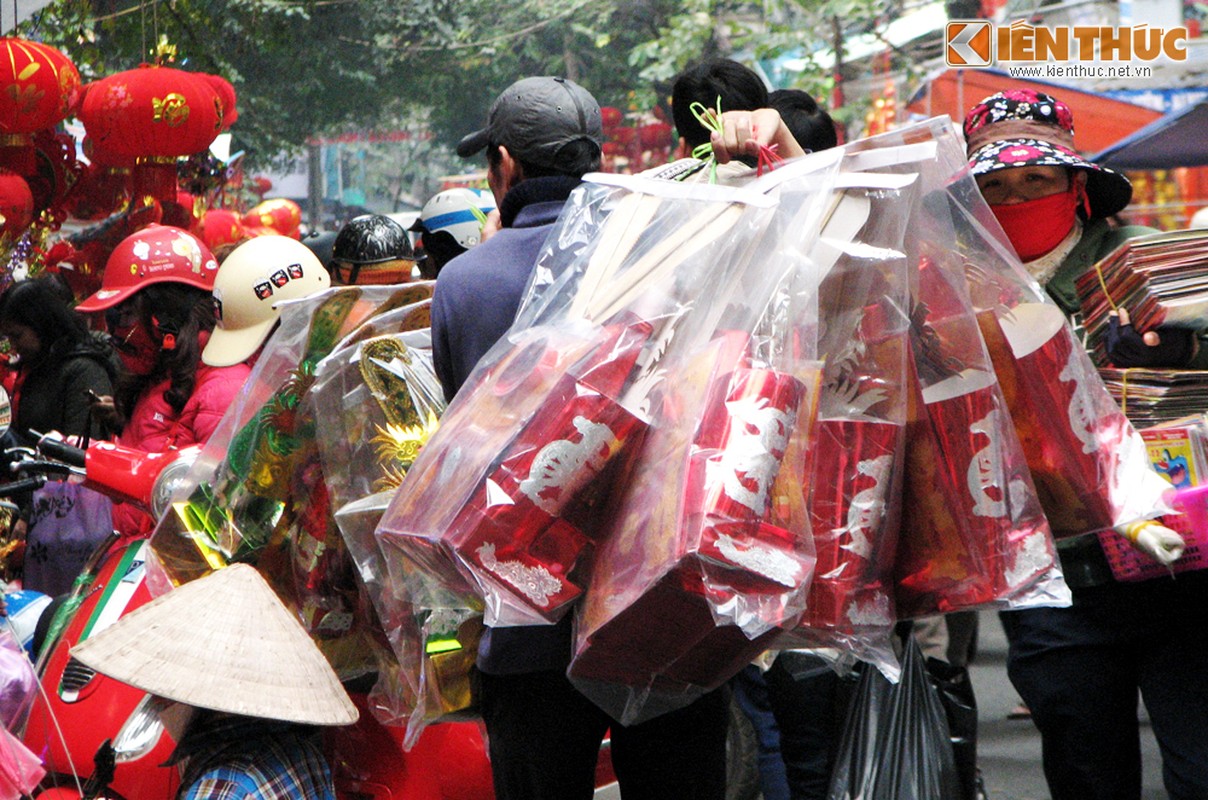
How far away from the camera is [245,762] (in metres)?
2.52

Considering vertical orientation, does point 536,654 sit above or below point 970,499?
below

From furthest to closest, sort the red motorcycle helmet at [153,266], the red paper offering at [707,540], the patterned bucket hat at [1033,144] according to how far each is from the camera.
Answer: the red motorcycle helmet at [153,266], the patterned bucket hat at [1033,144], the red paper offering at [707,540]

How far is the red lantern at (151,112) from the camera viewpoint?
6.79 meters

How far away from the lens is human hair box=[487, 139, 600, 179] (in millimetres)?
2596

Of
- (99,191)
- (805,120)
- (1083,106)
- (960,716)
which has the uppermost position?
(805,120)

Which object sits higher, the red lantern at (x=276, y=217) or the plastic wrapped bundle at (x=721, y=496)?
the plastic wrapped bundle at (x=721, y=496)

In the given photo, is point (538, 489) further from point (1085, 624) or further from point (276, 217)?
point (276, 217)

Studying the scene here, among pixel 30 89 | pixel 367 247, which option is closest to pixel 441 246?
pixel 367 247

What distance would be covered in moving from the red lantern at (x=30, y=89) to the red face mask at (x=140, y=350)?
2895 mm

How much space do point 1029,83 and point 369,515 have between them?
7740mm

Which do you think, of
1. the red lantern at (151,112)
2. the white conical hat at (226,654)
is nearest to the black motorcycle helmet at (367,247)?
the white conical hat at (226,654)

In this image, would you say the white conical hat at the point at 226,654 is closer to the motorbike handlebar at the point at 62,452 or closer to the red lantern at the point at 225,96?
the motorbike handlebar at the point at 62,452

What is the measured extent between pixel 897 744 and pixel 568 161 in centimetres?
129

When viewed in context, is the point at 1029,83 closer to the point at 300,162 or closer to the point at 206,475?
the point at 300,162
